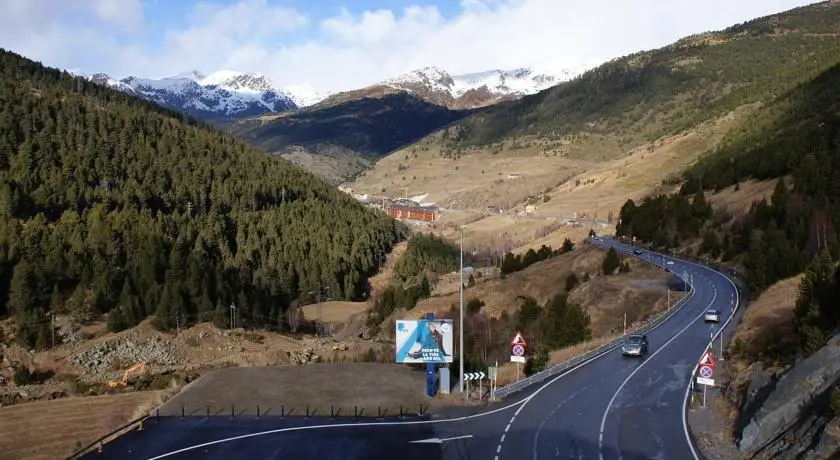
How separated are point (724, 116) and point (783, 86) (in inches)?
696

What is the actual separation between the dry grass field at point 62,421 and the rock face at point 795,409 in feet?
80.8

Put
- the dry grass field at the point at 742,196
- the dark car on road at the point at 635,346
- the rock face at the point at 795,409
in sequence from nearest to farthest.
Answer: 1. the rock face at the point at 795,409
2. the dark car on road at the point at 635,346
3. the dry grass field at the point at 742,196

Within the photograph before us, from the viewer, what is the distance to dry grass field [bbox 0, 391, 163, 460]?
2905cm

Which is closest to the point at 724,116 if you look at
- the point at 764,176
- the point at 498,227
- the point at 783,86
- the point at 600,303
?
the point at 783,86

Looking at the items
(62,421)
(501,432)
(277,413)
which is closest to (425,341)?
(501,432)

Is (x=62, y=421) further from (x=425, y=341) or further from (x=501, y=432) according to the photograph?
(x=501, y=432)

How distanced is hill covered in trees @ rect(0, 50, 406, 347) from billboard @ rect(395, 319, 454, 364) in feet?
135

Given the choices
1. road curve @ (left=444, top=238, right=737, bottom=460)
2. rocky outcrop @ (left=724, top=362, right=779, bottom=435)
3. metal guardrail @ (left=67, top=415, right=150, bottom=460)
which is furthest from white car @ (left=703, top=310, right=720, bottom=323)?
metal guardrail @ (left=67, top=415, right=150, bottom=460)

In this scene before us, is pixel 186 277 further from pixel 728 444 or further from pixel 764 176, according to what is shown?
pixel 764 176

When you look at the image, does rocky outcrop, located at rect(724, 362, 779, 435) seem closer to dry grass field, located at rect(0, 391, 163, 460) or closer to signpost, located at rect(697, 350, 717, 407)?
signpost, located at rect(697, 350, 717, 407)

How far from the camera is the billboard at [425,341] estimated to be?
3072 cm

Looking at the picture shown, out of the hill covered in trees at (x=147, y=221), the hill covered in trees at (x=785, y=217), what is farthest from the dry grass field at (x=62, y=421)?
the hill covered in trees at (x=785, y=217)

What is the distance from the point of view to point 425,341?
102 ft

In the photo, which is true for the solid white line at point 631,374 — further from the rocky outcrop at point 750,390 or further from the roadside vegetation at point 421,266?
the roadside vegetation at point 421,266
